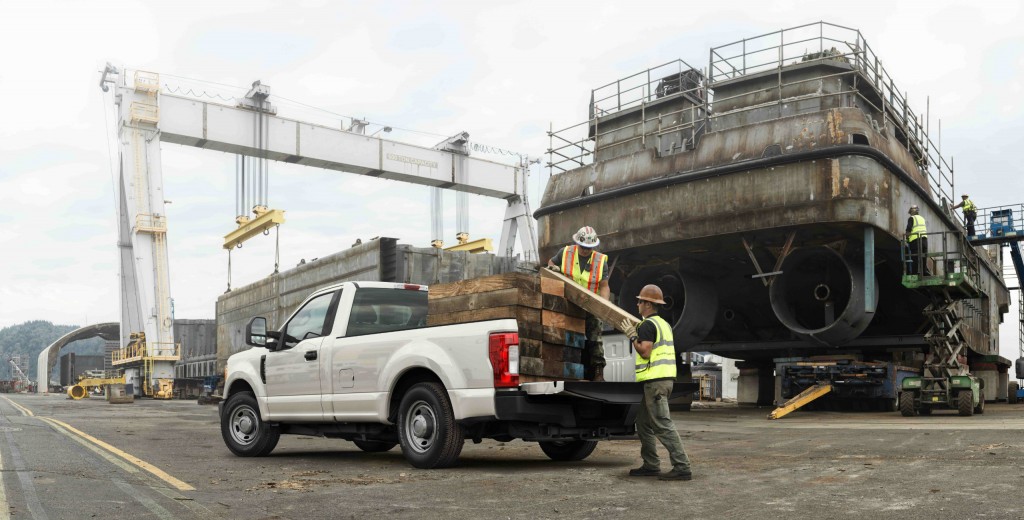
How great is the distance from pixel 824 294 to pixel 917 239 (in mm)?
2824

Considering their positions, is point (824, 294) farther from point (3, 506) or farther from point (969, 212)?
point (3, 506)

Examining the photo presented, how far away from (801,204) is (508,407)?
12162 millimetres

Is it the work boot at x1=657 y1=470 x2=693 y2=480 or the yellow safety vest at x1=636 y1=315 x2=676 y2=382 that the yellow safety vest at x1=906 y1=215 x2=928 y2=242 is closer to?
the yellow safety vest at x1=636 y1=315 x2=676 y2=382

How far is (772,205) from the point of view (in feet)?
59.4

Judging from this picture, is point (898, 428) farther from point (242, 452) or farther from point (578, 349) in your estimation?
point (242, 452)

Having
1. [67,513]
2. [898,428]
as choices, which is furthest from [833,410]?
[67,513]

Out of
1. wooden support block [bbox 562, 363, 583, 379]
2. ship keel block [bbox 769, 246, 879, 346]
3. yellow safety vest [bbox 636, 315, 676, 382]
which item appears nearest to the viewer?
yellow safety vest [bbox 636, 315, 676, 382]

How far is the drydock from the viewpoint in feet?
58.9

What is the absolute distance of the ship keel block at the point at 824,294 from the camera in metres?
19.0

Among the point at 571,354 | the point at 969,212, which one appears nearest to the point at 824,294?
the point at 969,212

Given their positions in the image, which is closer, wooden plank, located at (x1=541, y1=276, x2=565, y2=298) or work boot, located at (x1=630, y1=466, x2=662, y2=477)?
work boot, located at (x1=630, y1=466, x2=662, y2=477)

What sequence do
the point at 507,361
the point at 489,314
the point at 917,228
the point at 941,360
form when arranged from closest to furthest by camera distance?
the point at 507,361 < the point at 489,314 < the point at 917,228 < the point at 941,360

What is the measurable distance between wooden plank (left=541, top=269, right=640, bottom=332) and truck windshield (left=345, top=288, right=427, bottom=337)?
1.61 m

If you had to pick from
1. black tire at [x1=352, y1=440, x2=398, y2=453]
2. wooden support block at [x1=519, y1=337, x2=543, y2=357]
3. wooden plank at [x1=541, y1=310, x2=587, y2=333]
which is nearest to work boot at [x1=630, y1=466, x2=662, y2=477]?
wooden support block at [x1=519, y1=337, x2=543, y2=357]
